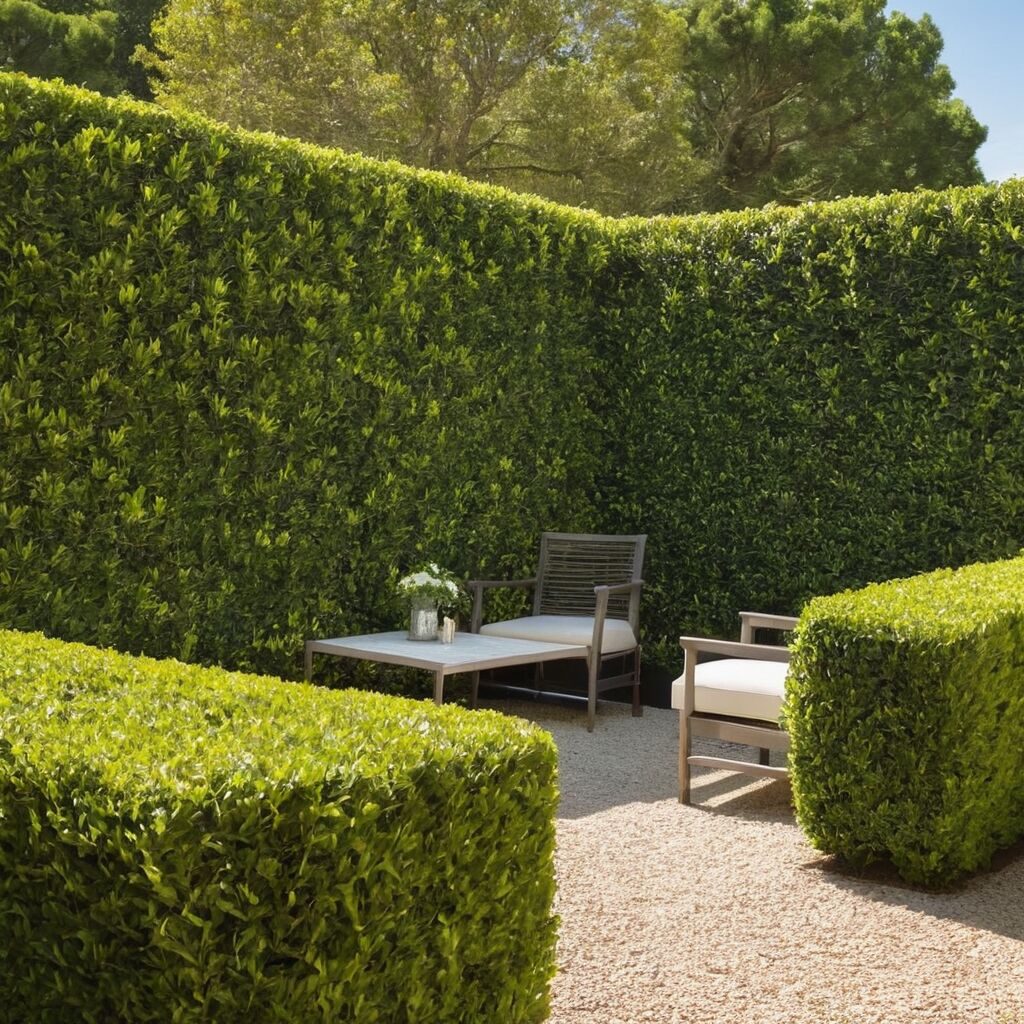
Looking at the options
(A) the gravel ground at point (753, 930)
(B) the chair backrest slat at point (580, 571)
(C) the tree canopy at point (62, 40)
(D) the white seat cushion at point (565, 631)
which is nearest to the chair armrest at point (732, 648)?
(A) the gravel ground at point (753, 930)

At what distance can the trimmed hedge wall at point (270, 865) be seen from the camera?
1.88 metres

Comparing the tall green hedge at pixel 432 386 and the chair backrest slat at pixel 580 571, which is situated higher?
the tall green hedge at pixel 432 386

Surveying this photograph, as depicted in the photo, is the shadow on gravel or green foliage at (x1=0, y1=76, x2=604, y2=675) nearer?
the shadow on gravel

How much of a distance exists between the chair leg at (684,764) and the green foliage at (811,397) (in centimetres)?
248

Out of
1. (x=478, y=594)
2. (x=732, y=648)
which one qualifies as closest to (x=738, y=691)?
(x=732, y=648)

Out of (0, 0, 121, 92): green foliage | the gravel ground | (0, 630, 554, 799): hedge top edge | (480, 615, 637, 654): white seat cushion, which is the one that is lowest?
the gravel ground

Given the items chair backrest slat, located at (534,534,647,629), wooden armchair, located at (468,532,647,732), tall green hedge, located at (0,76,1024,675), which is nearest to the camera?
tall green hedge, located at (0,76,1024,675)

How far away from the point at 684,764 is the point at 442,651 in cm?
156

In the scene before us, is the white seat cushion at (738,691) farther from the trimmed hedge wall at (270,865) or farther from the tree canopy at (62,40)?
the tree canopy at (62,40)

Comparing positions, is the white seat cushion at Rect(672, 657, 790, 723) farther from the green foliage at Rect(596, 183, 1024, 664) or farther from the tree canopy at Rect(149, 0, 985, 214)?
the tree canopy at Rect(149, 0, 985, 214)

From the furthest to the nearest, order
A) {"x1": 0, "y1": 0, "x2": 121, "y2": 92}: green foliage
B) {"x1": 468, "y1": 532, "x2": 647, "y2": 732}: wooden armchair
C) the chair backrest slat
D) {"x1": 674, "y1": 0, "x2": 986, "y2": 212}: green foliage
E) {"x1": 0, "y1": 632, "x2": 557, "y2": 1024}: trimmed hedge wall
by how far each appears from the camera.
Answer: {"x1": 674, "y1": 0, "x2": 986, "y2": 212}: green foliage
{"x1": 0, "y1": 0, "x2": 121, "y2": 92}: green foliage
the chair backrest slat
{"x1": 468, "y1": 532, "x2": 647, "y2": 732}: wooden armchair
{"x1": 0, "y1": 632, "x2": 557, "y2": 1024}: trimmed hedge wall

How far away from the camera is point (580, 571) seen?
7.87m

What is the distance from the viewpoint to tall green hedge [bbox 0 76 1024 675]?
5.27 meters

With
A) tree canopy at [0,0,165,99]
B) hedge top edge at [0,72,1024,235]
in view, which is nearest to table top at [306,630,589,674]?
hedge top edge at [0,72,1024,235]
